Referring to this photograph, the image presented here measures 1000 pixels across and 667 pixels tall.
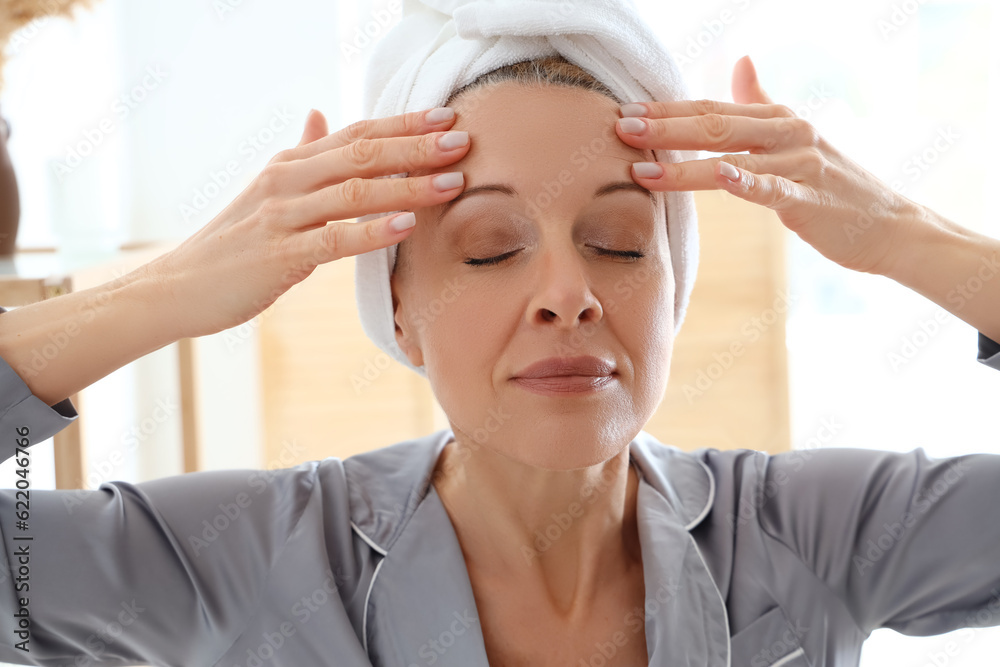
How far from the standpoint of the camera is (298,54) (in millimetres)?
3109

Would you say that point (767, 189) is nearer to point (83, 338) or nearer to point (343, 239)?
point (343, 239)

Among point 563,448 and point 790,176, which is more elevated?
point 790,176

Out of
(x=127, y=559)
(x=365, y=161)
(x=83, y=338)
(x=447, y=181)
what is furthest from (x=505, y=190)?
(x=127, y=559)

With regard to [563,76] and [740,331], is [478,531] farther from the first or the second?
[740,331]

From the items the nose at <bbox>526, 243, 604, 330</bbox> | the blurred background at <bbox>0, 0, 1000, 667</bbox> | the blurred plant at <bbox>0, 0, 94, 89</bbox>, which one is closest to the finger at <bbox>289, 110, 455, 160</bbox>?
the nose at <bbox>526, 243, 604, 330</bbox>

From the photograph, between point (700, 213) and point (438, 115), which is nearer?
point (438, 115)

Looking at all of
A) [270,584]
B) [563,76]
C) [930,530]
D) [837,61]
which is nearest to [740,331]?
[837,61]

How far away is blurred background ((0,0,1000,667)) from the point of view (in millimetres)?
2830

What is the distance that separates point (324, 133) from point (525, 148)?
0.30m

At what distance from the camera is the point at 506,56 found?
1139mm

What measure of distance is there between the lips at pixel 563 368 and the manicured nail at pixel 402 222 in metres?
0.23

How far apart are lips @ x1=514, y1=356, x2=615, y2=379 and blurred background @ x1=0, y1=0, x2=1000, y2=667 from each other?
1.87m

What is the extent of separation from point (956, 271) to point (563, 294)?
54 cm

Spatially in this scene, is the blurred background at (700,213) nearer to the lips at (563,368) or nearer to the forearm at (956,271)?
the forearm at (956,271)
